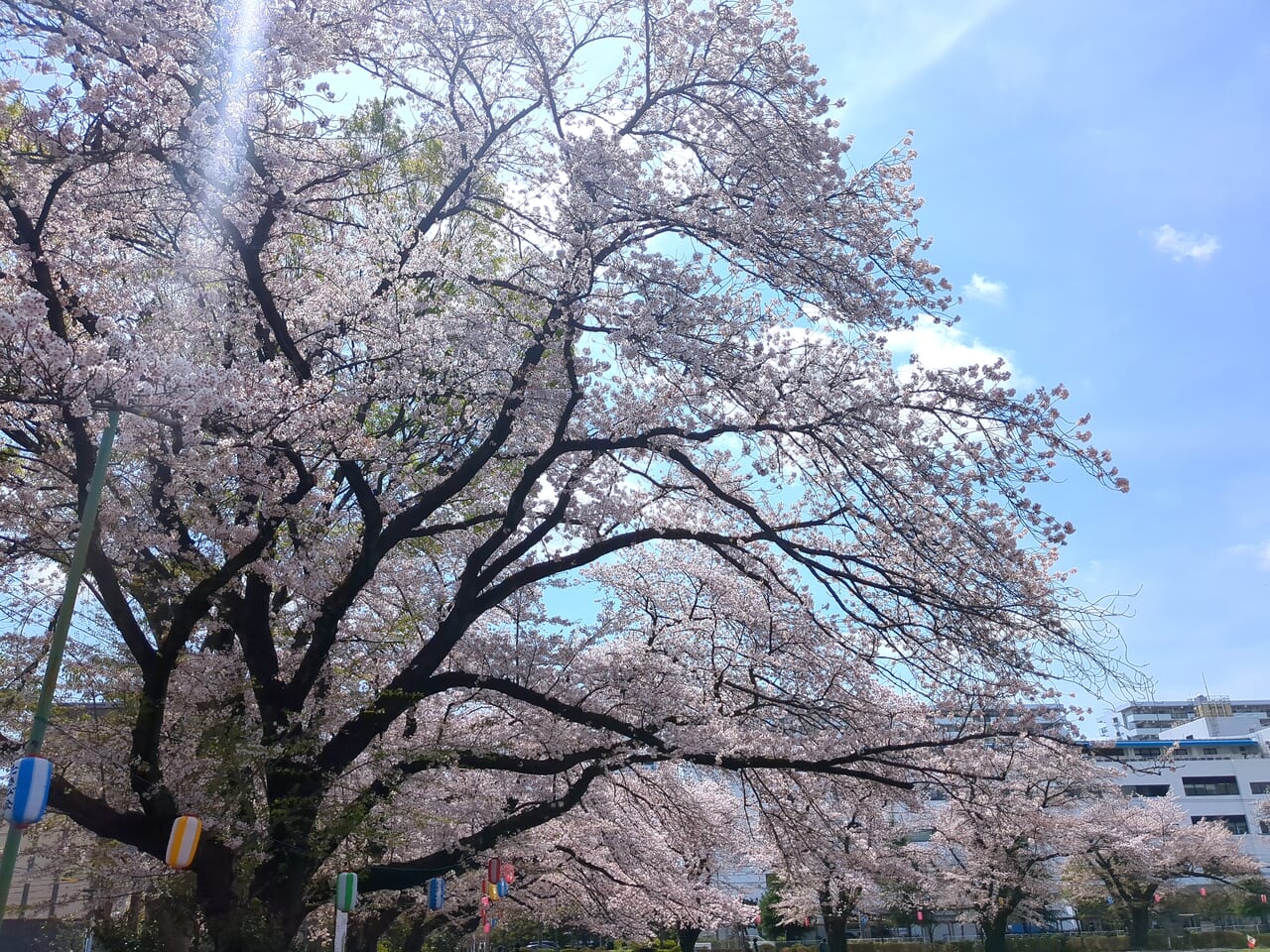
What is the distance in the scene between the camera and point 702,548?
11.6 meters

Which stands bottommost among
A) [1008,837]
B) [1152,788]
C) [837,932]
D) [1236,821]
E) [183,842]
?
[837,932]

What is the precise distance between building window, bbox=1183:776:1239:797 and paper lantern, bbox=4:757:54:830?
5621 centimetres

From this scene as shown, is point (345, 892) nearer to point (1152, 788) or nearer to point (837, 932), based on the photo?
point (837, 932)

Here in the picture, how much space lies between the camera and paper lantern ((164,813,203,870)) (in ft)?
22.7

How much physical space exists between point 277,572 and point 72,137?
412cm

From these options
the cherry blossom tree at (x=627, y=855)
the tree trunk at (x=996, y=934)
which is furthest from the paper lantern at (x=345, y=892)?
the tree trunk at (x=996, y=934)

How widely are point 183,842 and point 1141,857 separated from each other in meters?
32.8

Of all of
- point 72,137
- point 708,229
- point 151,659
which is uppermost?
point 708,229

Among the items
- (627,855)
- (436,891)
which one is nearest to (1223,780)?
(627,855)

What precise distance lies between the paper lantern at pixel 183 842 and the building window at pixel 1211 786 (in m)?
54.4

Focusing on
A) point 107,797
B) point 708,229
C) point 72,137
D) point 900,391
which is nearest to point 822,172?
point 708,229

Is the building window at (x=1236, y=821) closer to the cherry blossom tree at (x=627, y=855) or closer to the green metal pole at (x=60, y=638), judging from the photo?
the cherry blossom tree at (x=627, y=855)

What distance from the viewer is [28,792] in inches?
185

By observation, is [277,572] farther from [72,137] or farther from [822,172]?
[822,172]
